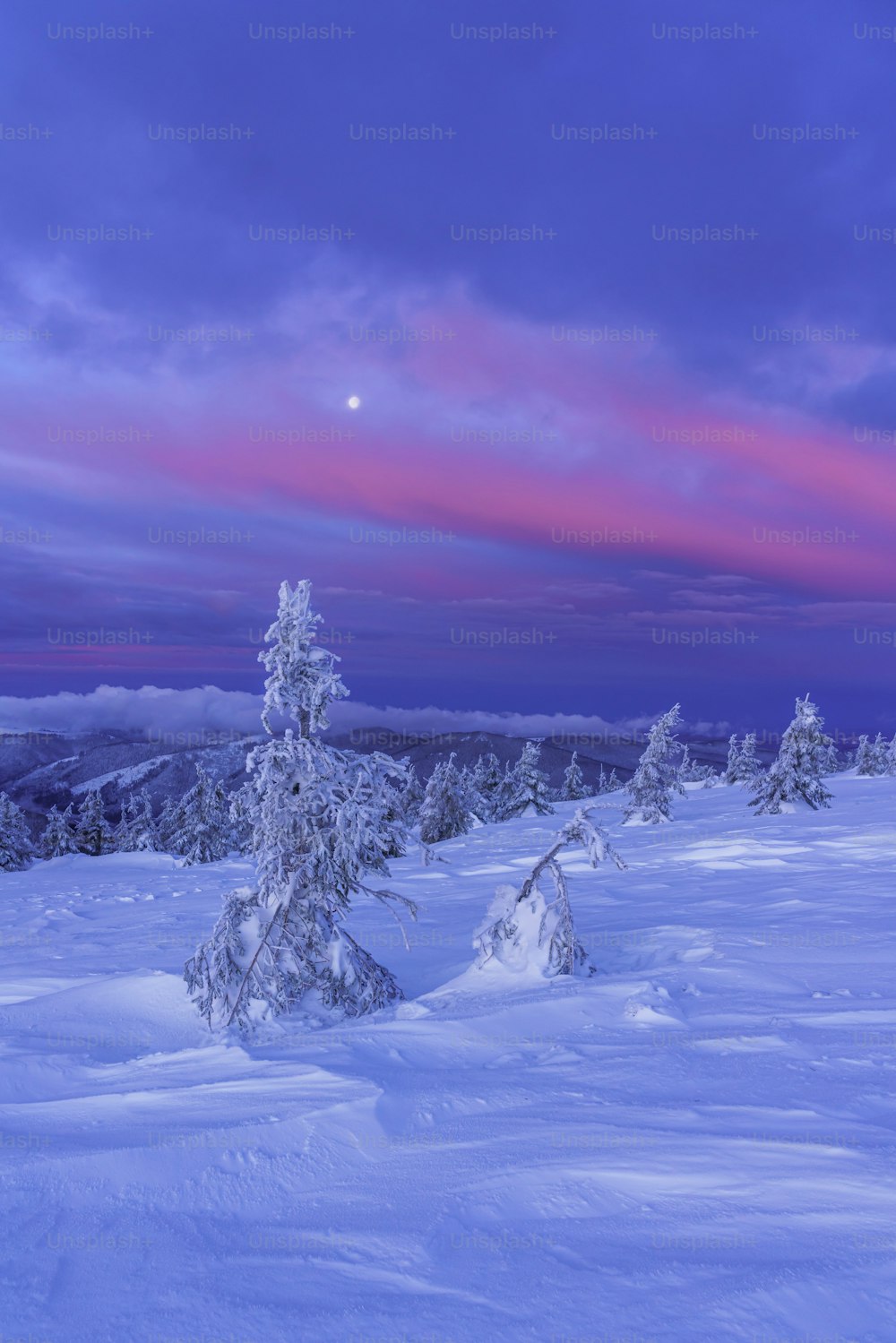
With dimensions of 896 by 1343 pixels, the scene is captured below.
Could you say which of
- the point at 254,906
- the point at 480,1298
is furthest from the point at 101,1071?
the point at 480,1298

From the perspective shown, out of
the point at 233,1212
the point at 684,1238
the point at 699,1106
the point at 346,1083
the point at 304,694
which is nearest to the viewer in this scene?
the point at 684,1238

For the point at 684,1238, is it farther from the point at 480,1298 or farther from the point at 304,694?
the point at 304,694

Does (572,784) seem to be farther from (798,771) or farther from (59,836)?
(59,836)

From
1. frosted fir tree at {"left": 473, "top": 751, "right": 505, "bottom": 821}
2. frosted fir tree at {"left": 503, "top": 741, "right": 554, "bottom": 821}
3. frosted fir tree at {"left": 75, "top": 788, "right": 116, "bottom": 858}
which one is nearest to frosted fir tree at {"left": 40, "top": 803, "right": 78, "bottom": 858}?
frosted fir tree at {"left": 75, "top": 788, "right": 116, "bottom": 858}

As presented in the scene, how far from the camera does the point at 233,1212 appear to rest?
3.96 meters

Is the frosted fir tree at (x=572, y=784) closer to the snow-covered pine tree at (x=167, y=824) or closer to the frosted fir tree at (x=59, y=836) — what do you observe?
the snow-covered pine tree at (x=167, y=824)

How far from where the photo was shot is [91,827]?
1866 inches

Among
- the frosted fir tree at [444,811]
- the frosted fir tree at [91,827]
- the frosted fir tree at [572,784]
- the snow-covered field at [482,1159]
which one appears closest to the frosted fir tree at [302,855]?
the snow-covered field at [482,1159]

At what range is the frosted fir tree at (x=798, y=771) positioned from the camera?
100 ft

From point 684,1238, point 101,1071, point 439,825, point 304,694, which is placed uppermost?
point 304,694

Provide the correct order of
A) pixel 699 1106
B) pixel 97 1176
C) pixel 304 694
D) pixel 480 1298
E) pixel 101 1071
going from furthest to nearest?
pixel 304 694, pixel 101 1071, pixel 699 1106, pixel 97 1176, pixel 480 1298

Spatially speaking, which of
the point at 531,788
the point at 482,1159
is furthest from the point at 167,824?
the point at 482,1159

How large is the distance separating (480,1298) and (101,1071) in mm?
5056

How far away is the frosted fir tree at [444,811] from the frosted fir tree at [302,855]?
31.5 meters
